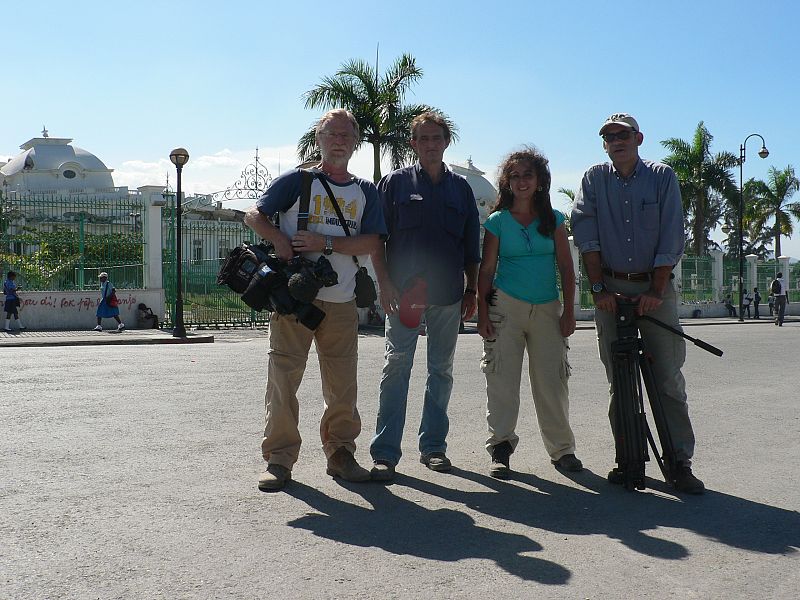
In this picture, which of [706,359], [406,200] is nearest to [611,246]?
[406,200]

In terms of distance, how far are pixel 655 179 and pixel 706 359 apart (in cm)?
798

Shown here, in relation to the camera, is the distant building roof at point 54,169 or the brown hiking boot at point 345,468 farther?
the distant building roof at point 54,169

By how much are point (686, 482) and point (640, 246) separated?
130 centimetres

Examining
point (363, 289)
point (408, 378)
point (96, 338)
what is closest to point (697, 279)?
point (96, 338)

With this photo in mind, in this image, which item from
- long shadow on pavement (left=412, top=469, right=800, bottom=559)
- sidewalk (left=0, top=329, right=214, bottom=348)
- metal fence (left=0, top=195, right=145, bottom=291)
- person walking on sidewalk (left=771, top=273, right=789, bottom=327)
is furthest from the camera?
person walking on sidewalk (left=771, top=273, right=789, bottom=327)

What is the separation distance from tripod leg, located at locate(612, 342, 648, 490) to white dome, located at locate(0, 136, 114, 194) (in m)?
40.8

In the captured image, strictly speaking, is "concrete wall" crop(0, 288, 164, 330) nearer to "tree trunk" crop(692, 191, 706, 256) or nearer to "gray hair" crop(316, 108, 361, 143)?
"gray hair" crop(316, 108, 361, 143)

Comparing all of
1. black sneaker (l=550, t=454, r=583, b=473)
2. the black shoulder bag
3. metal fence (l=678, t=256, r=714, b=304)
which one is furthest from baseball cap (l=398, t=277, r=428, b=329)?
metal fence (l=678, t=256, r=714, b=304)

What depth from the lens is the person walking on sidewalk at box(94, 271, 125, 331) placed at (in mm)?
20141

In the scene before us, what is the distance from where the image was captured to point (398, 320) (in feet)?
16.6

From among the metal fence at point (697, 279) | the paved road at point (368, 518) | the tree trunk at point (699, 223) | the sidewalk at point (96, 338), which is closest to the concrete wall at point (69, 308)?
the sidewalk at point (96, 338)

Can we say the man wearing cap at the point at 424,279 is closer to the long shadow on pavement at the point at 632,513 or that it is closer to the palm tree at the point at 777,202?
the long shadow on pavement at the point at 632,513

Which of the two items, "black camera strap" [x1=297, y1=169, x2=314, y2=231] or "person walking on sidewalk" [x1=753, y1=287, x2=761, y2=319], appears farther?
"person walking on sidewalk" [x1=753, y1=287, x2=761, y2=319]

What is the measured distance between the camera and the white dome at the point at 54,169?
46156 mm
